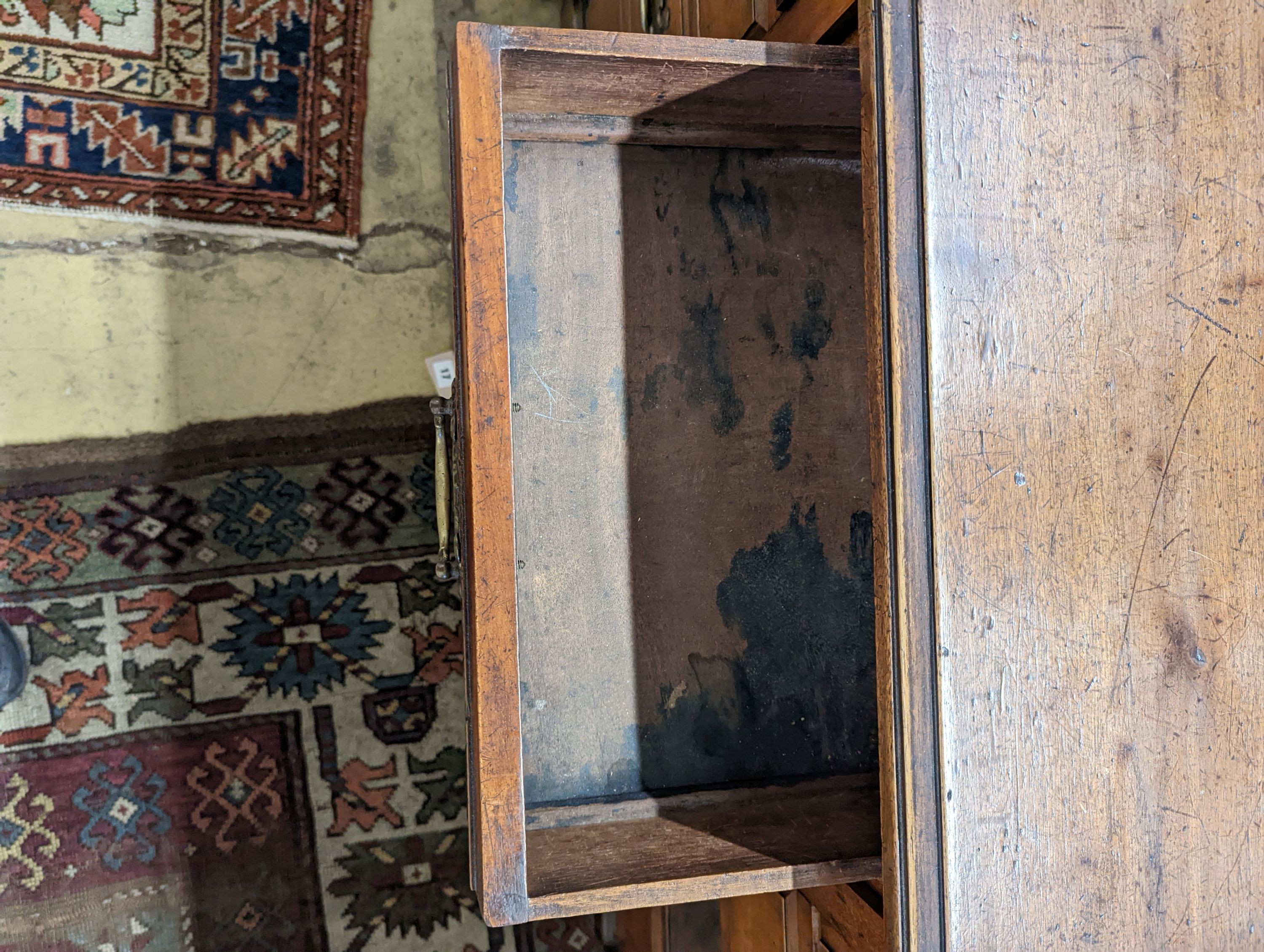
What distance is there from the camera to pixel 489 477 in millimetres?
781

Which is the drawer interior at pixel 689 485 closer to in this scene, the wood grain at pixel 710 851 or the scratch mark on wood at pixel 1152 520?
the wood grain at pixel 710 851

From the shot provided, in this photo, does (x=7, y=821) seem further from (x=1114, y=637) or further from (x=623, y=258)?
(x=1114, y=637)

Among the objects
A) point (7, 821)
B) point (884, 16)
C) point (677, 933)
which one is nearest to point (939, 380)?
point (884, 16)

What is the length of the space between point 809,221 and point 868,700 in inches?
24.2

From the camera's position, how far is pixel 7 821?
1.36 m

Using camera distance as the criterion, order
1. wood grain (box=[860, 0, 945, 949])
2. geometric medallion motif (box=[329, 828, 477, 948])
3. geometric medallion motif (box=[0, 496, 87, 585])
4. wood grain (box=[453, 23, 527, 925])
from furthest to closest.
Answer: geometric medallion motif (box=[329, 828, 477, 948])
geometric medallion motif (box=[0, 496, 87, 585])
wood grain (box=[453, 23, 527, 925])
wood grain (box=[860, 0, 945, 949])

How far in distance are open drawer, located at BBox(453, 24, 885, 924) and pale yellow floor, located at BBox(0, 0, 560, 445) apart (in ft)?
1.90

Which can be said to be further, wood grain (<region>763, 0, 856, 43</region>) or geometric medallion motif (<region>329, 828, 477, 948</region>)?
geometric medallion motif (<region>329, 828, 477, 948</region>)

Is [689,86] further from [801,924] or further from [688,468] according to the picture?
[801,924]

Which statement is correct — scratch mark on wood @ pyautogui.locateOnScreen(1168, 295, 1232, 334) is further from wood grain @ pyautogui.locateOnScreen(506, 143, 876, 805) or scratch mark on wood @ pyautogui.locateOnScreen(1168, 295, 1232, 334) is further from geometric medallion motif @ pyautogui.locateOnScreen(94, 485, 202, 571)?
geometric medallion motif @ pyautogui.locateOnScreen(94, 485, 202, 571)

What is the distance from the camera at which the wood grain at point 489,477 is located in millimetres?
766

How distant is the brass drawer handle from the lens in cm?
100

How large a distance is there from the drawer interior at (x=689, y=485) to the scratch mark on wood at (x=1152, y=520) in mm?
388

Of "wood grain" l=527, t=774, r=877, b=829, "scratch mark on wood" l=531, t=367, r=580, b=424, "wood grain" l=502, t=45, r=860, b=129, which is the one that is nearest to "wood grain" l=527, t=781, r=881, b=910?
"wood grain" l=527, t=774, r=877, b=829
